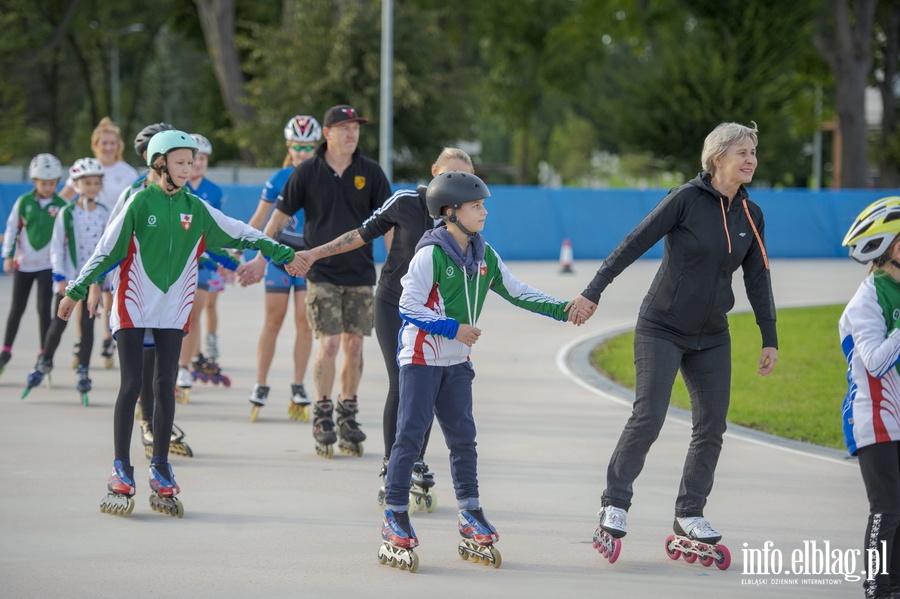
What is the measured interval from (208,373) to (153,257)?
4615 millimetres

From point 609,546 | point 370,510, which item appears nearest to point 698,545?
point 609,546

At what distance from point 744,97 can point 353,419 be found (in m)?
34.0

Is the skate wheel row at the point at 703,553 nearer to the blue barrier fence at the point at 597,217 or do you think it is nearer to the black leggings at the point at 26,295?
the black leggings at the point at 26,295

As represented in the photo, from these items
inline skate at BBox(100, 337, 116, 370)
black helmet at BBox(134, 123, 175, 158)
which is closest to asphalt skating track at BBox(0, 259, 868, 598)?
inline skate at BBox(100, 337, 116, 370)

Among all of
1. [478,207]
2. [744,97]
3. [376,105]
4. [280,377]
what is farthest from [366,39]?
[478,207]

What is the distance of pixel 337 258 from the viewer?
8.47 metres

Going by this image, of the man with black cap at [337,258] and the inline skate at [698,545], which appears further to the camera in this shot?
the man with black cap at [337,258]

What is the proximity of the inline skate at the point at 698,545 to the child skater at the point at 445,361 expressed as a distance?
87 cm

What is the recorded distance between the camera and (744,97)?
40.3 metres

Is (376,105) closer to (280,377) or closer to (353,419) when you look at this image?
(280,377)

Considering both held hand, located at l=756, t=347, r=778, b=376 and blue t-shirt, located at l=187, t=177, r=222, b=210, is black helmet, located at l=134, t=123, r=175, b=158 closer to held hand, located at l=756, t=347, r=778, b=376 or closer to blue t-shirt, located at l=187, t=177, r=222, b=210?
blue t-shirt, located at l=187, t=177, r=222, b=210

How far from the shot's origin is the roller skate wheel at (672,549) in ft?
20.0

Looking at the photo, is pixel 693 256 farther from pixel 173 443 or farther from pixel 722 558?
pixel 173 443

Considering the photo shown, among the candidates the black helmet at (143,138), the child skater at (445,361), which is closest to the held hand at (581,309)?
the child skater at (445,361)
